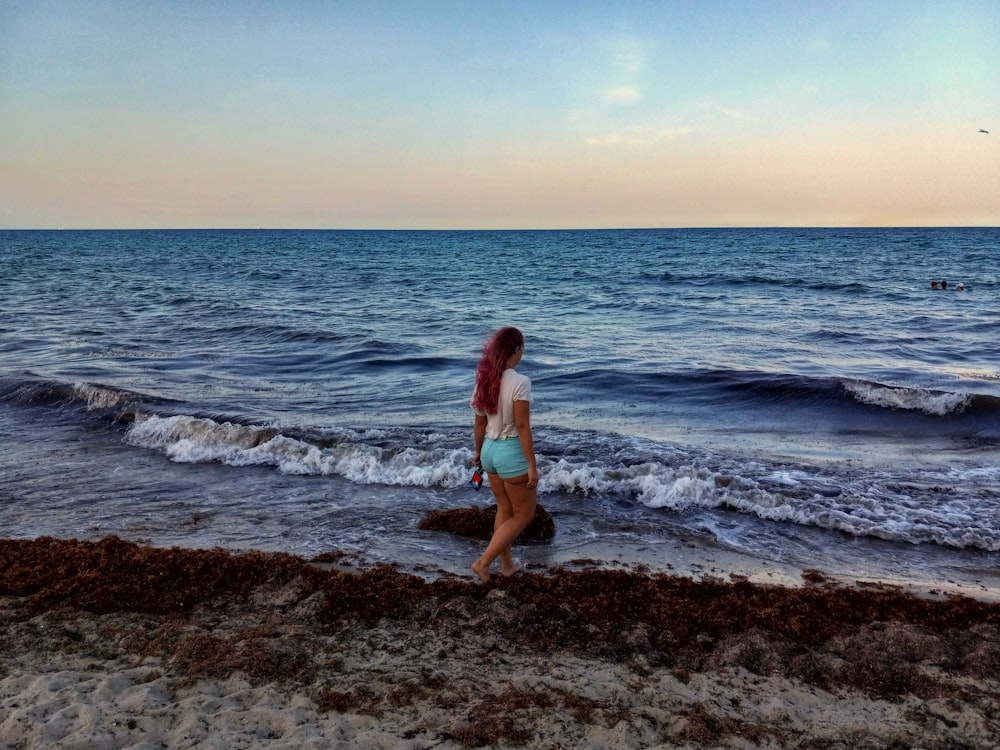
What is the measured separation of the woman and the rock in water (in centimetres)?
110

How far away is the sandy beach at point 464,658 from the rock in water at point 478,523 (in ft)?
2.94

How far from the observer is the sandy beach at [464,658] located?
3.52 metres

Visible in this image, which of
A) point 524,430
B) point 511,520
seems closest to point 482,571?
point 511,520

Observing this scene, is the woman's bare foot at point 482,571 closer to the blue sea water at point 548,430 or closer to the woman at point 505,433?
the woman at point 505,433

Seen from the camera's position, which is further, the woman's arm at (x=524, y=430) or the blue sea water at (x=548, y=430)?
the blue sea water at (x=548, y=430)

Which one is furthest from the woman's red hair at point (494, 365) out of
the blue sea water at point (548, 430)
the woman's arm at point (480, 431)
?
the blue sea water at point (548, 430)

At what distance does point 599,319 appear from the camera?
75.2 ft

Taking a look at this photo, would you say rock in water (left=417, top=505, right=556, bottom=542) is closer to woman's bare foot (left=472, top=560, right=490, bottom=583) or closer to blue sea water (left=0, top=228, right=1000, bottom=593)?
blue sea water (left=0, top=228, right=1000, bottom=593)

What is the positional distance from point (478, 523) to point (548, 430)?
405cm

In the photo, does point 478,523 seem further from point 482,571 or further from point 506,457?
point 506,457

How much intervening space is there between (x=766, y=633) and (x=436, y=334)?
16.2 meters

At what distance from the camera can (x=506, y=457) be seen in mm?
5035

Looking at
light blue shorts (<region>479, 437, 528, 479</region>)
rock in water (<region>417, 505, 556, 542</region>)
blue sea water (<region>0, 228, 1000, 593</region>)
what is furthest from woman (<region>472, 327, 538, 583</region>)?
rock in water (<region>417, 505, 556, 542</region>)

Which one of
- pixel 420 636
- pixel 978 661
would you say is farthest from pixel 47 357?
pixel 978 661
